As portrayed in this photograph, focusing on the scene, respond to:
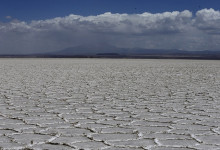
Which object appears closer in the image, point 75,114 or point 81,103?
point 75,114

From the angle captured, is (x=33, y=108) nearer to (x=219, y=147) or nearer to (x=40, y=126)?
(x=40, y=126)

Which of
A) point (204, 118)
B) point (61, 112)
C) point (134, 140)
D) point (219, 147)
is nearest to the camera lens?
point (219, 147)

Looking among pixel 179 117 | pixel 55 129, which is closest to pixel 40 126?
pixel 55 129

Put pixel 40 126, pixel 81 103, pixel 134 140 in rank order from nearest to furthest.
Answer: pixel 134 140, pixel 40 126, pixel 81 103

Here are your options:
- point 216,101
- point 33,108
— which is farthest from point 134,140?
point 216,101

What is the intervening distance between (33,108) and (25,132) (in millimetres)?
1514

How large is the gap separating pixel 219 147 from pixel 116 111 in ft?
6.26

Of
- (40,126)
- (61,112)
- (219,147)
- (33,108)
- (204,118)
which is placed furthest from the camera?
(33,108)

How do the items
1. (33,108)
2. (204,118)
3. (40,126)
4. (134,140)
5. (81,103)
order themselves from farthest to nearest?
(81,103) → (33,108) → (204,118) → (40,126) → (134,140)

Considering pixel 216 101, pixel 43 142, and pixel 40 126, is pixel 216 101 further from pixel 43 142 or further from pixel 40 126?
pixel 43 142

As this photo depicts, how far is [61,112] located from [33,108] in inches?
19.8

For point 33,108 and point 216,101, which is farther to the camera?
point 216,101

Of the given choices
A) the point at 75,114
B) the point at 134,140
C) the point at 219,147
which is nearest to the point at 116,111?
the point at 75,114

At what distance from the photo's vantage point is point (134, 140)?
302 centimetres
